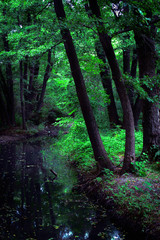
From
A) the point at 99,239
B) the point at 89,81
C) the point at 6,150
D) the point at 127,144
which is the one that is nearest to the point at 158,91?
the point at 127,144

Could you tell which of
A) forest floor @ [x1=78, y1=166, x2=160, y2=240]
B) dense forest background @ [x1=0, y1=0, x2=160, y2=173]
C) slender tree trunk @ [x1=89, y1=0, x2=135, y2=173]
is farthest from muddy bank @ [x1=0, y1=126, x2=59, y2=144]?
slender tree trunk @ [x1=89, y1=0, x2=135, y2=173]

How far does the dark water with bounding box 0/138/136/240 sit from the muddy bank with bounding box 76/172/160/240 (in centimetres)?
25

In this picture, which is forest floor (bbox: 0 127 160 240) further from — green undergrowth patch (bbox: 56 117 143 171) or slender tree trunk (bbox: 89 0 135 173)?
green undergrowth patch (bbox: 56 117 143 171)

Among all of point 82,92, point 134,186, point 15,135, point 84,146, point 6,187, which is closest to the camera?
point 134,186

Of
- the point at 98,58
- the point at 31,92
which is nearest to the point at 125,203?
the point at 98,58

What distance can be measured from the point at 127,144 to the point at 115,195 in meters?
1.77

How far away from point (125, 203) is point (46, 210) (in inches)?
80.3

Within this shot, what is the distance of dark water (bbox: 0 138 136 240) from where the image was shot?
15.8 feet

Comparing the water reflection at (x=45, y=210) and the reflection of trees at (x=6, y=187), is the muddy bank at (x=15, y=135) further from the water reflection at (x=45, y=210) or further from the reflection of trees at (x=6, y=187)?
the water reflection at (x=45, y=210)

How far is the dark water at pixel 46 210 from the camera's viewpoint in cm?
481

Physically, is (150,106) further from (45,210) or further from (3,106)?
(3,106)

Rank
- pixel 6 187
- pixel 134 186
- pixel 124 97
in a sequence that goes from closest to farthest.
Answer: pixel 134 186 → pixel 124 97 → pixel 6 187

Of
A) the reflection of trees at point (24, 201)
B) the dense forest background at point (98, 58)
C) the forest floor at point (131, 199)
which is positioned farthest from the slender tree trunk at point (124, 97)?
the reflection of trees at point (24, 201)

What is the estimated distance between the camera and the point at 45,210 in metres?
5.86
